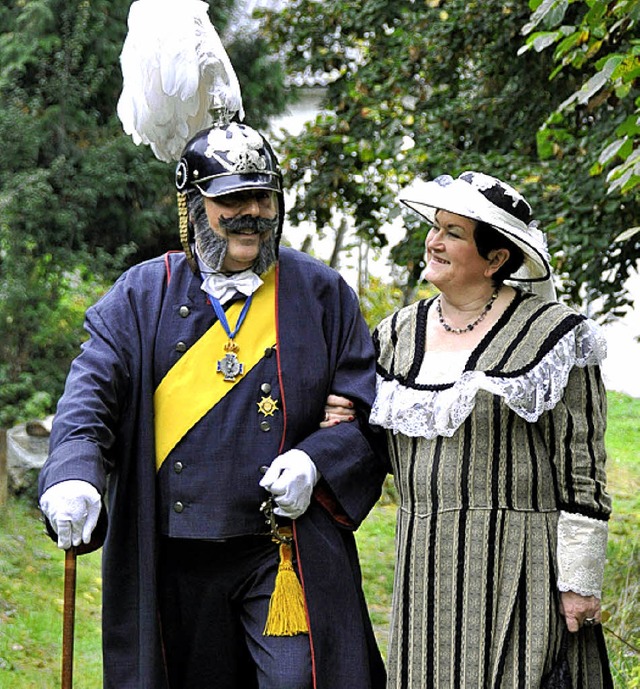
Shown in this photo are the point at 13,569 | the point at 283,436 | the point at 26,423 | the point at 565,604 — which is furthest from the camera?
the point at 26,423

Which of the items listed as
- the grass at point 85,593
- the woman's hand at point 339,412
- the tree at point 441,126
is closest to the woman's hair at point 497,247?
the woman's hand at point 339,412

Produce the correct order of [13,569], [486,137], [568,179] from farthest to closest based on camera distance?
[486,137] < [13,569] < [568,179]

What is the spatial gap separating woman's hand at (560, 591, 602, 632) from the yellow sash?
1.06m

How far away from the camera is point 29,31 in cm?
902

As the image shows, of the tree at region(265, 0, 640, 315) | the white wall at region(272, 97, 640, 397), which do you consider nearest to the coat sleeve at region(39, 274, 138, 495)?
the tree at region(265, 0, 640, 315)

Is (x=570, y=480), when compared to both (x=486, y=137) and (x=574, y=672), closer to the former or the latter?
(x=574, y=672)

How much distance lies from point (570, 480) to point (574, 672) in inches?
20.2

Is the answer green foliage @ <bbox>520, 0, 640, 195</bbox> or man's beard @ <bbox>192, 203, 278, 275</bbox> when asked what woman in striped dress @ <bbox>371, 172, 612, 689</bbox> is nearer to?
man's beard @ <bbox>192, 203, 278, 275</bbox>

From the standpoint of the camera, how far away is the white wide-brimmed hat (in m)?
3.38

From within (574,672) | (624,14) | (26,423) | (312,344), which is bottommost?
(574,672)

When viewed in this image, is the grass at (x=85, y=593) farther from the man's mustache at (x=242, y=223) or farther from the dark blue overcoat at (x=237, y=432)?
the man's mustache at (x=242, y=223)

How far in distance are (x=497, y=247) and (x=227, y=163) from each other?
78cm

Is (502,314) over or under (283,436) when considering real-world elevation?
over

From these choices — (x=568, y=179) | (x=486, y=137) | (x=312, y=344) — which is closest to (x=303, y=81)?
(x=486, y=137)
